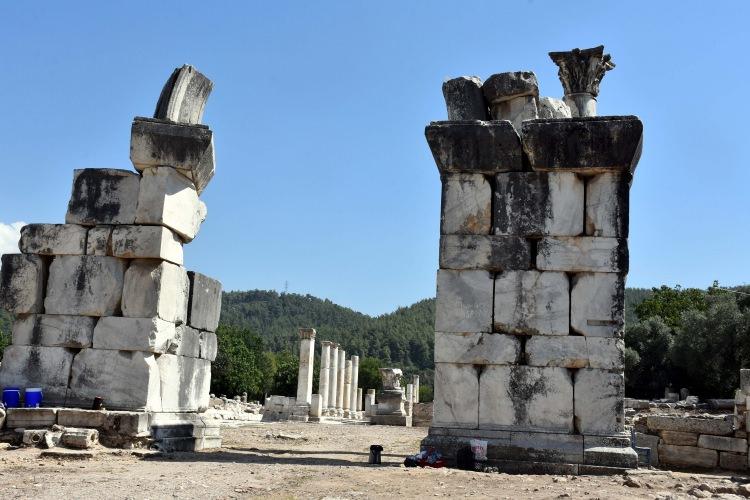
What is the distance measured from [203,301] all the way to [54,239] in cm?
229

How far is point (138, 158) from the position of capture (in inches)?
401

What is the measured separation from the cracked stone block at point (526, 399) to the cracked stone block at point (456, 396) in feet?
0.31

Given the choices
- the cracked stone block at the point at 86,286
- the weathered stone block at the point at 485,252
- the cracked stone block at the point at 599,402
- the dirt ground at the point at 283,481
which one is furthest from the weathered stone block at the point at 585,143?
the cracked stone block at the point at 86,286

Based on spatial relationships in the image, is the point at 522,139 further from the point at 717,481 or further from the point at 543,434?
the point at 717,481

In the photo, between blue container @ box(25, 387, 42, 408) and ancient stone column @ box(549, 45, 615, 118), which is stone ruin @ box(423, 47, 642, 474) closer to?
ancient stone column @ box(549, 45, 615, 118)

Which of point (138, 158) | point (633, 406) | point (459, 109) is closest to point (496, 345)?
point (459, 109)

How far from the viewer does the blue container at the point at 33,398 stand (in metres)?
9.62

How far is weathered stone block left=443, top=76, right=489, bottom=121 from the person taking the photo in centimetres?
1009

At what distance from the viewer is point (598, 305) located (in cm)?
897

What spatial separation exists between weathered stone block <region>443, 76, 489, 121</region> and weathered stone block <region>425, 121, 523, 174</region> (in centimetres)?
66

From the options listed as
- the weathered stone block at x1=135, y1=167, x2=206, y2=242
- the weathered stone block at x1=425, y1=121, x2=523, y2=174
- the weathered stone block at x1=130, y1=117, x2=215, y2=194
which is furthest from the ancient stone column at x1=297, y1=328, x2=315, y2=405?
the weathered stone block at x1=425, y1=121, x2=523, y2=174

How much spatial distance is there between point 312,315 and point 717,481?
457 ft

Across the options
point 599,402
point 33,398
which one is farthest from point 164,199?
point 599,402

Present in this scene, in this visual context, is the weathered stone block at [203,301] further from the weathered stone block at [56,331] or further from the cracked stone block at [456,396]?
the cracked stone block at [456,396]
